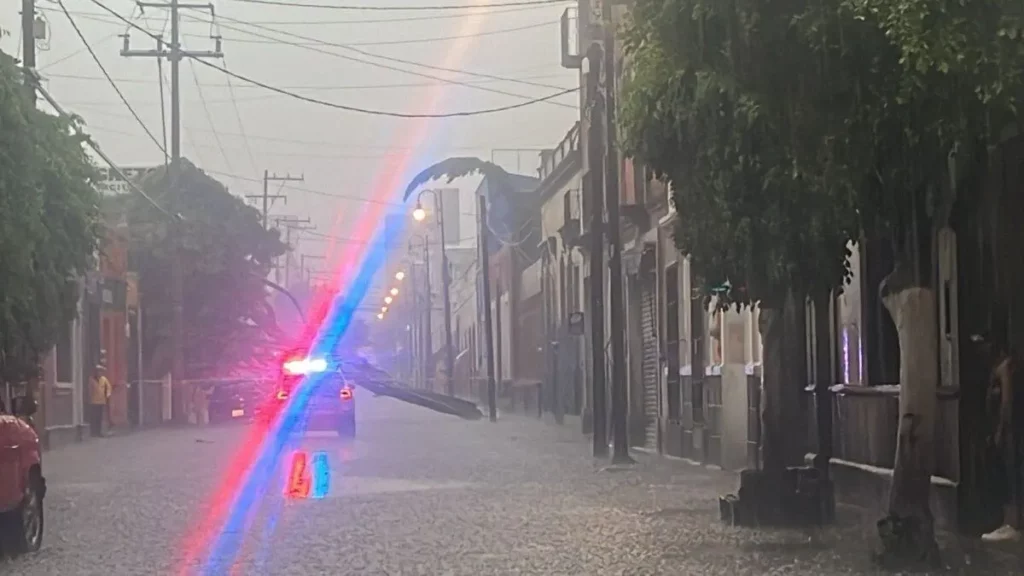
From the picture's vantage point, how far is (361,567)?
11.4m

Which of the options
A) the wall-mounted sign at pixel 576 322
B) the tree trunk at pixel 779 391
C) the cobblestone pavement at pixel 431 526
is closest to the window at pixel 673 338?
the cobblestone pavement at pixel 431 526

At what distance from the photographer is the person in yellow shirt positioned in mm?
36688

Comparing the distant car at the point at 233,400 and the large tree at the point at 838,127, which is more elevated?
the large tree at the point at 838,127

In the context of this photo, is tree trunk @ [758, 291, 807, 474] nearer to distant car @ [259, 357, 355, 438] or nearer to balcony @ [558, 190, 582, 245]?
distant car @ [259, 357, 355, 438]

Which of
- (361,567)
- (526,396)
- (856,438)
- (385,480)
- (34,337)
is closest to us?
(361,567)

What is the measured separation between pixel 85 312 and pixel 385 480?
20928mm

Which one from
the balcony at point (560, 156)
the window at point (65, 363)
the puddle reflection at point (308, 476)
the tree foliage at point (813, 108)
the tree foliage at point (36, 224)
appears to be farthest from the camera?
the balcony at point (560, 156)

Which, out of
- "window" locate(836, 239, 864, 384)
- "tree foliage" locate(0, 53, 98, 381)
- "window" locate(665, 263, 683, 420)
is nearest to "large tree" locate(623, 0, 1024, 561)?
"window" locate(836, 239, 864, 384)

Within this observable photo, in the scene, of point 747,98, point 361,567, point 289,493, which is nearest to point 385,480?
point 289,493

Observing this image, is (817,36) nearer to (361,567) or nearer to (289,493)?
(361,567)

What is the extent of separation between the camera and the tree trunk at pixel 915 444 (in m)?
10.5

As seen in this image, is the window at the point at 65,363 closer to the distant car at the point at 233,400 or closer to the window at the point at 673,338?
the distant car at the point at 233,400

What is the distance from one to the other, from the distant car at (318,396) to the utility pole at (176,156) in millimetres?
14179

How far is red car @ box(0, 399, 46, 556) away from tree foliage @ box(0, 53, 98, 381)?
11.2ft
